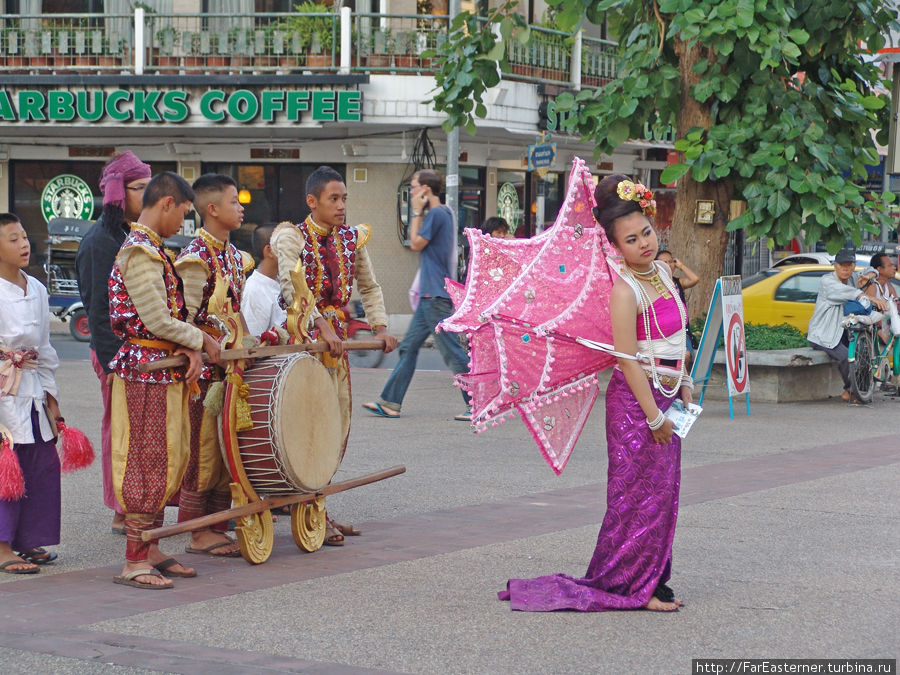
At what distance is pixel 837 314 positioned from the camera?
14.4 m

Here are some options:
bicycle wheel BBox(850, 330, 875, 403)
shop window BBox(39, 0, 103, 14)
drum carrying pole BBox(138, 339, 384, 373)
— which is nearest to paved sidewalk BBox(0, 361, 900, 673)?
drum carrying pole BBox(138, 339, 384, 373)

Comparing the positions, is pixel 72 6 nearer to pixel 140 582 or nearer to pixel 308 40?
pixel 308 40

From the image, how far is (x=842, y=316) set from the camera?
1441 centimetres

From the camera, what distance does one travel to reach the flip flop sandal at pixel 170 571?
6.30 meters

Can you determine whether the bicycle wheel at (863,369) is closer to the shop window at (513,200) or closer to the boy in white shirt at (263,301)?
the boy in white shirt at (263,301)

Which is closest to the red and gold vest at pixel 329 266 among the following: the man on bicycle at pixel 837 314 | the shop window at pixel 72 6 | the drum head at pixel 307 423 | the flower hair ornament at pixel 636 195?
the drum head at pixel 307 423

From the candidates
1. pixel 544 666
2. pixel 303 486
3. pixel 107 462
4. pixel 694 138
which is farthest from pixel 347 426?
pixel 694 138

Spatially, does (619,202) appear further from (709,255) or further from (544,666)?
(709,255)

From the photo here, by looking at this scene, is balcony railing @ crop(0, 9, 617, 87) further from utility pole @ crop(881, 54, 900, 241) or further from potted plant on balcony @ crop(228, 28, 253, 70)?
utility pole @ crop(881, 54, 900, 241)

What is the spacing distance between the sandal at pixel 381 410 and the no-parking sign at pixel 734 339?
3.18m

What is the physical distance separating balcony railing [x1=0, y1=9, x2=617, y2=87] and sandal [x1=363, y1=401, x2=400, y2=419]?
12.8m

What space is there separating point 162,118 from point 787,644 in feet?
70.2

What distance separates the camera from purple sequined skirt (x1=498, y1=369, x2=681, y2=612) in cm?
571

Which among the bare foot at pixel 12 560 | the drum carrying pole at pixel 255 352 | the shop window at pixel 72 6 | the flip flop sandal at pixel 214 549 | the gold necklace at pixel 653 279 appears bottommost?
the flip flop sandal at pixel 214 549
